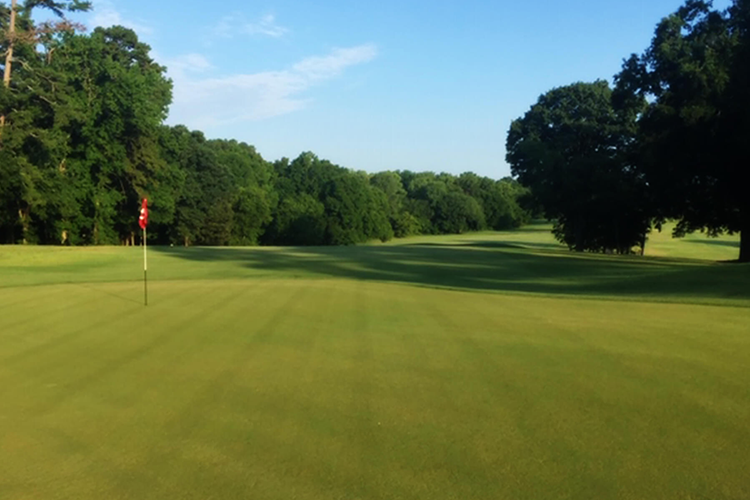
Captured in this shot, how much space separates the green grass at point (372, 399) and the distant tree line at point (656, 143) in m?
18.1

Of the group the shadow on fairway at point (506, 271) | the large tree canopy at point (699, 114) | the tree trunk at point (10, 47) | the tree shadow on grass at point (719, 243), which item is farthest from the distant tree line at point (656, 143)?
the tree trunk at point (10, 47)

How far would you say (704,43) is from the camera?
38.0m

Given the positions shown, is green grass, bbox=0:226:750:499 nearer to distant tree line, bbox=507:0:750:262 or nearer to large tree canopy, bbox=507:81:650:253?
distant tree line, bbox=507:0:750:262

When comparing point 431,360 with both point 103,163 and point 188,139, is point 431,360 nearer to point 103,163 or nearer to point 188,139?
point 103,163

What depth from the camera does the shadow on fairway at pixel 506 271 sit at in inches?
868

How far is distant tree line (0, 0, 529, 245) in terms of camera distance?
50156 mm

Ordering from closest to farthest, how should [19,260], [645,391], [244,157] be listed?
[645,391] → [19,260] → [244,157]

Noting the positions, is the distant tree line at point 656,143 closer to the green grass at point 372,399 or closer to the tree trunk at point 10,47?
the green grass at point 372,399

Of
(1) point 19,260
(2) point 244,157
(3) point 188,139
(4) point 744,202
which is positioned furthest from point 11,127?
(2) point 244,157

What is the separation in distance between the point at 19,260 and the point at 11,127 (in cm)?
1962

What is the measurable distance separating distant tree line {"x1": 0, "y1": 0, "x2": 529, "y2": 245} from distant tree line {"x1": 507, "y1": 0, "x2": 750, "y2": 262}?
6509mm

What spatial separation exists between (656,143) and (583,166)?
12.9 m

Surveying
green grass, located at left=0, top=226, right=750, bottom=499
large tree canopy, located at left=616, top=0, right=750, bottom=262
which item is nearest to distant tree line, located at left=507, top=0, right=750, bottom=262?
large tree canopy, located at left=616, top=0, right=750, bottom=262

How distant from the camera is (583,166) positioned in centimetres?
4962
